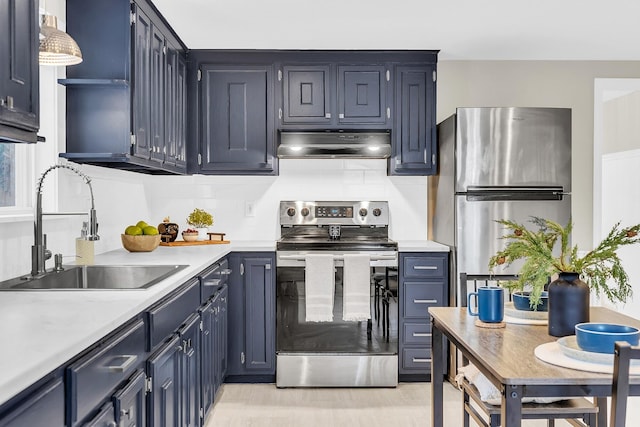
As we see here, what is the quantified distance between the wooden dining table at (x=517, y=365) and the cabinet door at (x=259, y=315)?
6.00ft

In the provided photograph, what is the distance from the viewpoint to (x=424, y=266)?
12.8ft

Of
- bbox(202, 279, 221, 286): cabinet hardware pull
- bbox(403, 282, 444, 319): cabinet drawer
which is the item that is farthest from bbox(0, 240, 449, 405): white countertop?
bbox(403, 282, 444, 319): cabinet drawer

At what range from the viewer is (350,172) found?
4.50m

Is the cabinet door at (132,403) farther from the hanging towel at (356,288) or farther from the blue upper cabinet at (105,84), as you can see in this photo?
the hanging towel at (356,288)

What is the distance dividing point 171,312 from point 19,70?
1.07m

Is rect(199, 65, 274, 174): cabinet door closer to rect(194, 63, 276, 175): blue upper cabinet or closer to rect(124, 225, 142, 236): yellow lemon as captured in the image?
rect(194, 63, 276, 175): blue upper cabinet

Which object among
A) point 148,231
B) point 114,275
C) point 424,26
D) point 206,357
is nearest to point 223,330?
point 206,357

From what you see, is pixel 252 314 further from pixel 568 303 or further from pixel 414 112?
pixel 568 303

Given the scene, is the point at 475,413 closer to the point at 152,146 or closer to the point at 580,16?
the point at 152,146

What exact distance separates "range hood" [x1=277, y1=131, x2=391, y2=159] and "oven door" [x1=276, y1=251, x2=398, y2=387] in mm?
776

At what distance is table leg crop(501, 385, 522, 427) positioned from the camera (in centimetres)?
148

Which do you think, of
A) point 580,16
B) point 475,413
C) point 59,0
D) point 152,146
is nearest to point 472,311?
point 475,413

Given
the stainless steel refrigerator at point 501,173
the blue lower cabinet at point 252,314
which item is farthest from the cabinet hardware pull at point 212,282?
the stainless steel refrigerator at point 501,173

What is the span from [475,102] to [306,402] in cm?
260
